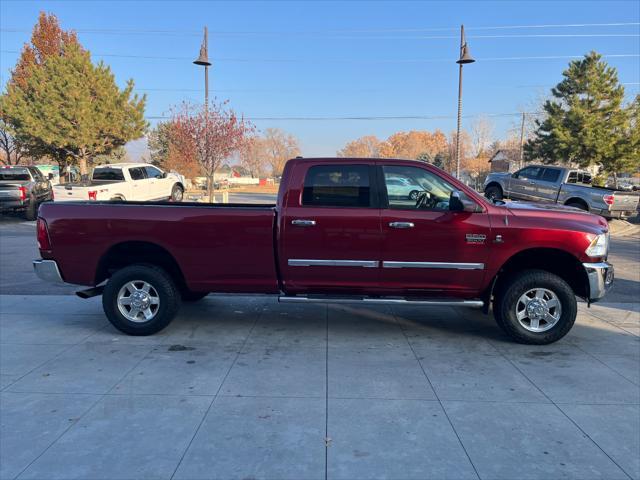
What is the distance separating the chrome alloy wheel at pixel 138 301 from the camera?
5488 mm

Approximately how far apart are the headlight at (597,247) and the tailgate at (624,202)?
507 inches

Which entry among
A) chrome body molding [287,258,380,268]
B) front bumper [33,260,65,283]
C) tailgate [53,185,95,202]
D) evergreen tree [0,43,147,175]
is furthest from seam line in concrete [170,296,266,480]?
evergreen tree [0,43,147,175]

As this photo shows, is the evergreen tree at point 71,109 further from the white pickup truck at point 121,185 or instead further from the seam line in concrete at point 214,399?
the seam line in concrete at point 214,399

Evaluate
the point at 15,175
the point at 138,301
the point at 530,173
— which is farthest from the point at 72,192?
the point at 530,173

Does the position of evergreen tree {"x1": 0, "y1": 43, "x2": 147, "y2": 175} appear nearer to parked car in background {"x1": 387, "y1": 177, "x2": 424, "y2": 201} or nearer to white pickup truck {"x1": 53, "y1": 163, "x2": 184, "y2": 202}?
white pickup truck {"x1": 53, "y1": 163, "x2": 184, "y2": 202}

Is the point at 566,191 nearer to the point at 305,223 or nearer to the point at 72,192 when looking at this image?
the point at 305,223

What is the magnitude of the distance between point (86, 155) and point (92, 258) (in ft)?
94.1

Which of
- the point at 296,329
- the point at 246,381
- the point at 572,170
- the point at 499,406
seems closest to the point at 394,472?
the point at 499,406

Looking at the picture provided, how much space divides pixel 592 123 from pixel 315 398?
78.5 feet

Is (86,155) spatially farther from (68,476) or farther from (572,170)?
(68,476)

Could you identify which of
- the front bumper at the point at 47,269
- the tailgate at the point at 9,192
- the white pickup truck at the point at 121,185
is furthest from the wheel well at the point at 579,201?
the tailgate at the point at 9,192

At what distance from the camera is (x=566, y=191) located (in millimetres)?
16969

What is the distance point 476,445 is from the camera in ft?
11.1

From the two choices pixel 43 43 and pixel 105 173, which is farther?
pixel 43 43
